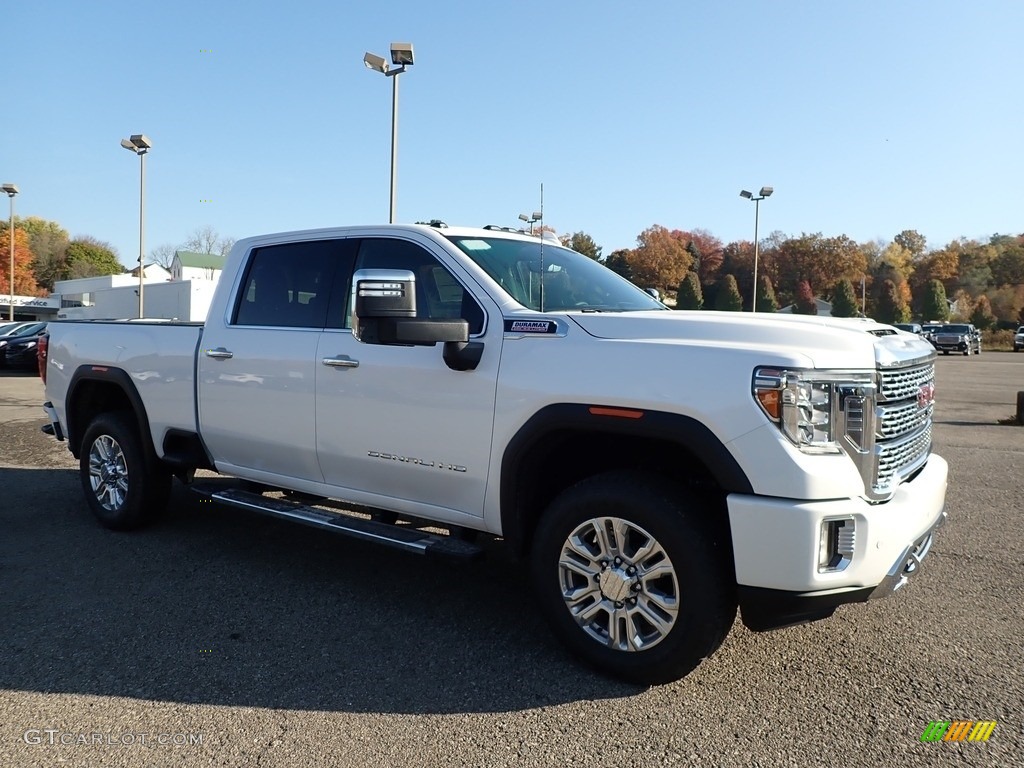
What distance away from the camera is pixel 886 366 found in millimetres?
3264

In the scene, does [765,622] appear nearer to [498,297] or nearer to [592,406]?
[592,406]

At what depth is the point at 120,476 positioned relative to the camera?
5871 mm

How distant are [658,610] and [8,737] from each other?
98.9 inches

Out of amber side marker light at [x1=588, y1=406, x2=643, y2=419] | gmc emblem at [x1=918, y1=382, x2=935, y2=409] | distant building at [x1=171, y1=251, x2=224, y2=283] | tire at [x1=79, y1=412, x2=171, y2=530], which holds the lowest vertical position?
tire at [x1=79, y1=412, x2=171, y2=530]

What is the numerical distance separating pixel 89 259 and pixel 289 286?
11242 centimetres

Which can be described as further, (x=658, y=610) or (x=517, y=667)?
(x=517, y=667)

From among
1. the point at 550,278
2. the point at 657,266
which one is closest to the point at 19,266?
the point at 657,266

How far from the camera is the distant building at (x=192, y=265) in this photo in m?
81.7

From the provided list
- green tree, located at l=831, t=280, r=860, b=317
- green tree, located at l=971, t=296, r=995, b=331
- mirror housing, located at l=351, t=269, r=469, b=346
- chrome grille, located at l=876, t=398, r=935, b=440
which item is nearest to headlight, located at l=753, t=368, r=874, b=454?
chrome grille, located at l=876, t=398, r=935, b=440

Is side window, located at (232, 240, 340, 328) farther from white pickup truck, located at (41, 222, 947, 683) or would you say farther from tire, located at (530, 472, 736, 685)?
tire, located at (530, 472, 736, 685)

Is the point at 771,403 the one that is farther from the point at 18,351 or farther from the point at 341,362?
the point at 18,351

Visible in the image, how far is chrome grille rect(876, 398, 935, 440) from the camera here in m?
3.28

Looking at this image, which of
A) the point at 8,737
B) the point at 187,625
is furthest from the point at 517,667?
the point at 8,737

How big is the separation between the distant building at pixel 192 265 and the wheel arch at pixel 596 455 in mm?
82063
